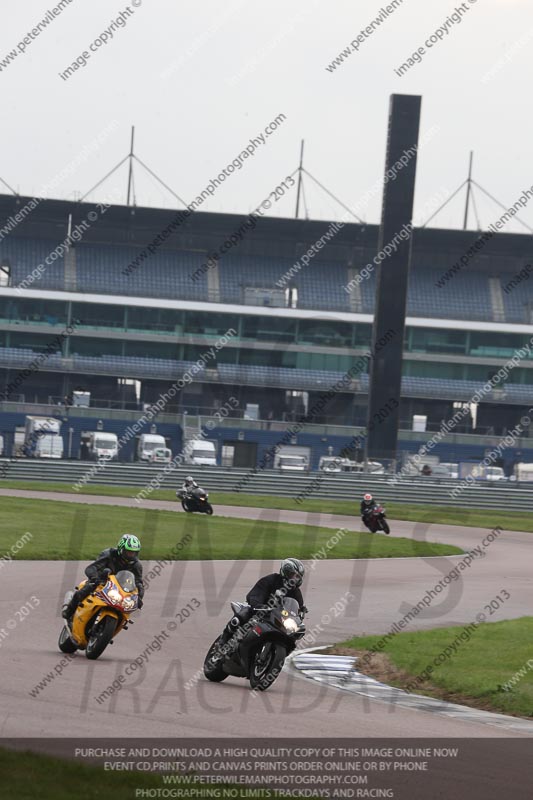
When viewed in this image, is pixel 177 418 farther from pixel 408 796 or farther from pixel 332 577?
pixel 408 796

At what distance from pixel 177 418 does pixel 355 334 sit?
15.1m

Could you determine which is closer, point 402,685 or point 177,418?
point 402,685

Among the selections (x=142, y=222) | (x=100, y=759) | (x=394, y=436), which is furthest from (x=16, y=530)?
(x=142, y=222)

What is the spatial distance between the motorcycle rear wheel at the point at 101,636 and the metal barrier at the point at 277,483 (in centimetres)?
4133

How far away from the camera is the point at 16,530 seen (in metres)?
29.3

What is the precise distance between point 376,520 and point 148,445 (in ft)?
113

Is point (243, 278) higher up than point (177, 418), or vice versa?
point (243, 278)

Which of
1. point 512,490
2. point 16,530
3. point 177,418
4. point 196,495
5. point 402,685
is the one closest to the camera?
point 402,685

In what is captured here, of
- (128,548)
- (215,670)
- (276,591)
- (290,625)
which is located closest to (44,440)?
(128,548)

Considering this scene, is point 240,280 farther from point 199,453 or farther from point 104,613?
point 104,613

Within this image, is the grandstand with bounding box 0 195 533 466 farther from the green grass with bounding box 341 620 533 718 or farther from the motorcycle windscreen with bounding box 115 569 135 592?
the motorcycle windscreen with bounding box 115 569 135 592

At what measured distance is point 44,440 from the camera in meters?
67.2

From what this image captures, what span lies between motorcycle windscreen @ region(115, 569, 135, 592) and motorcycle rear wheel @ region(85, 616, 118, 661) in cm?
34

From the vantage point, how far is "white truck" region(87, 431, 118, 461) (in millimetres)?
68812
